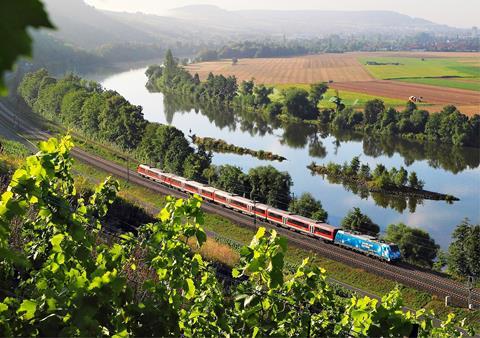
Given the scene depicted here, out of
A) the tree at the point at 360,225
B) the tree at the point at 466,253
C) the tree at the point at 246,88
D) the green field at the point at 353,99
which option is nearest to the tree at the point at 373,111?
the green field at the point at 353,99

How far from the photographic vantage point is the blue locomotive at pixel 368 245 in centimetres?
2609

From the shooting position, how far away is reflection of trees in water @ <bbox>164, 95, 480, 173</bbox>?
179 feet

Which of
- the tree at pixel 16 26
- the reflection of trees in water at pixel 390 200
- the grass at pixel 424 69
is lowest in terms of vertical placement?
the reflection of trees in water at pixel 390 200

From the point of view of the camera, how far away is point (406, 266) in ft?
87.1

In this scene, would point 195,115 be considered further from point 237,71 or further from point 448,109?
point 237,71

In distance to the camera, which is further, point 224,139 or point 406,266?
point 224,139

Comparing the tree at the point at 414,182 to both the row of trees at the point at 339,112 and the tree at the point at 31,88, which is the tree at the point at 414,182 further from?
the tree at the point at 31,88

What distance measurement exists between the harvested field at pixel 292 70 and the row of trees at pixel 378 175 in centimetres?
6164

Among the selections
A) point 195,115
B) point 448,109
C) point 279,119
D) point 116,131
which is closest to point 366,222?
point 116,131

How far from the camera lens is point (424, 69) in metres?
128

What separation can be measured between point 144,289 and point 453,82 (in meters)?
110

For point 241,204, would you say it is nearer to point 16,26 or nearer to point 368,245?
point 368,245

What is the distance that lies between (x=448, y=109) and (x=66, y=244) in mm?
65370

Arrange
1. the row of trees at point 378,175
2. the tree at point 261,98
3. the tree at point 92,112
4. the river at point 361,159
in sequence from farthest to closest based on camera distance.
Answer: the tree at point 261,98 < the tree at point 92,112 < the row of trees at point 378,175 < the river at point 361,159
